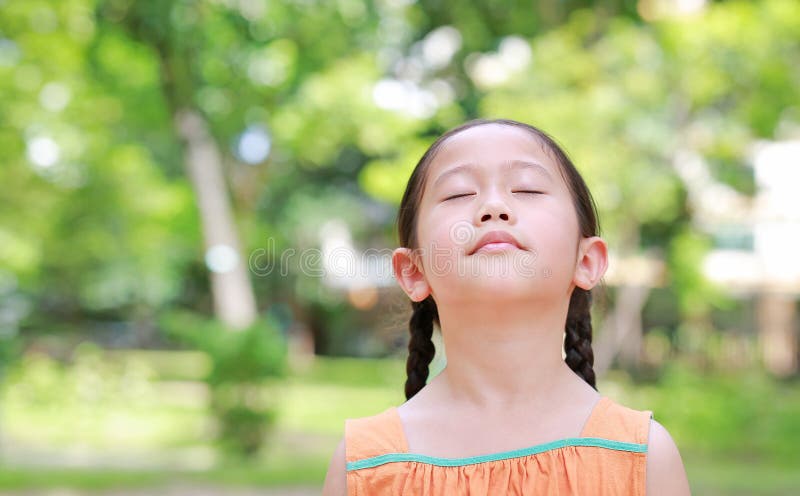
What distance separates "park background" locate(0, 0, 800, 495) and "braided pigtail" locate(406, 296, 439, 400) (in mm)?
4566

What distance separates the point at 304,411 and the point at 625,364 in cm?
677

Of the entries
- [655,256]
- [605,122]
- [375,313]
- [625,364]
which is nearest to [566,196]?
[605,122]

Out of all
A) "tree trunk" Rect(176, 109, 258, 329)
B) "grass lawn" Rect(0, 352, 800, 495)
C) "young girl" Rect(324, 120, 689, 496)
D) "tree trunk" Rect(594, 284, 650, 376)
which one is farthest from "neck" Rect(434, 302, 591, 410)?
"tree trunk" Rect(594, 284, 650, 376)

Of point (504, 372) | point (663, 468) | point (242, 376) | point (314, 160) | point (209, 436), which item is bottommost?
point (663, 468)

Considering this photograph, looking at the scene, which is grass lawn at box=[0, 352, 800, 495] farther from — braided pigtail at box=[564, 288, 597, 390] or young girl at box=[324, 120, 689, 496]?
young girl at box=[324, 120, 689, 496]

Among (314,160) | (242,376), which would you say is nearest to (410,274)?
(242,376)

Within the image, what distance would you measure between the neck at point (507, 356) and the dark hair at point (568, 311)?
19 centimetres

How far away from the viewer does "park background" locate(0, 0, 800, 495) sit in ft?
29.1

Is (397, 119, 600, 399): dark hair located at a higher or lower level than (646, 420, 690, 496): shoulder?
higher

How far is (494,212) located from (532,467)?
37 cm

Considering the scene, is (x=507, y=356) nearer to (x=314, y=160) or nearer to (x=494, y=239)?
(x=494, y=239)

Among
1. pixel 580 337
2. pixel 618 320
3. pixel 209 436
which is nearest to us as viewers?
pixel 580 337

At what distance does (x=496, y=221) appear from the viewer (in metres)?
1.26

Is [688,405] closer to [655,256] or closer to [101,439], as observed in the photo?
[655,256]
